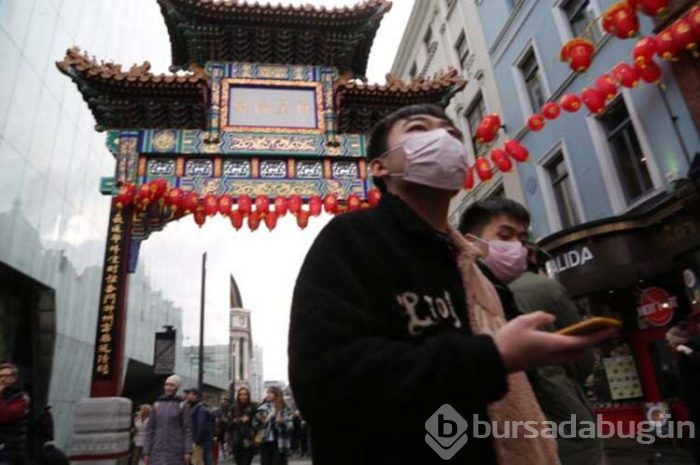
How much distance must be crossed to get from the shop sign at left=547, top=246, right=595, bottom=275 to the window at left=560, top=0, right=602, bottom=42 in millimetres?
4629

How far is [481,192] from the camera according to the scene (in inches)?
566

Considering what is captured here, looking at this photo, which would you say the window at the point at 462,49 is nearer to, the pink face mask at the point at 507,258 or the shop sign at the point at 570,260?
the shop sign at the point at 570,260

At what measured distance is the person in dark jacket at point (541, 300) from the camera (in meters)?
2.30

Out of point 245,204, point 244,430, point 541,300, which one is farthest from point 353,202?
point 541,300

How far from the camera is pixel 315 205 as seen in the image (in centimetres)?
841

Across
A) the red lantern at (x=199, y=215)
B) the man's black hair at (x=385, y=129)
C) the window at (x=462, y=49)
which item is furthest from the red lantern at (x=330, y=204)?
the window at (x=462, y=49)

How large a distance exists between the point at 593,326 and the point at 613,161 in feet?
31.2

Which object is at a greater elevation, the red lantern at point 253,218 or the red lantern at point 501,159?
the red lantern at point 501,159

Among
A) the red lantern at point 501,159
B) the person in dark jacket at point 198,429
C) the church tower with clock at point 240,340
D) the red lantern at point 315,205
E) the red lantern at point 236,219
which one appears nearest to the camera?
the person in dark jacket at point 198,429

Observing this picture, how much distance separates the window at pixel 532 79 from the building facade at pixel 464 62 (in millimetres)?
1162

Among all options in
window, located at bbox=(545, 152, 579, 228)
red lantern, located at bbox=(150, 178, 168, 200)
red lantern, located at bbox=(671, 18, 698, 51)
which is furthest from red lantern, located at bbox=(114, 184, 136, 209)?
window, located at bbox=(545, 152, 579, 228)

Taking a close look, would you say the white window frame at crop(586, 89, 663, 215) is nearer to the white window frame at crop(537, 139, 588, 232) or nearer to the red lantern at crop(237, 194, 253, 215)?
the white window frame at crop(537, 139, 588, 232)

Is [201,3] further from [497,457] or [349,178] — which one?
[497,457]

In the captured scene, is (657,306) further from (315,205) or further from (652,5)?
(315,205)
